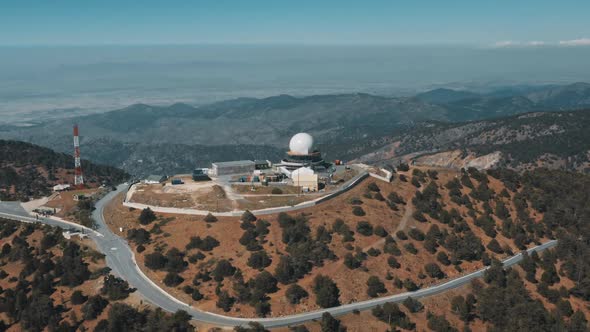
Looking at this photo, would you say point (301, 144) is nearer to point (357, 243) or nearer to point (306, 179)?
point (306, 179)

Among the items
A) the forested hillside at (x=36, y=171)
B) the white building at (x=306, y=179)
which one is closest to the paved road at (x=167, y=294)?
the white building at (x=306, y=179)

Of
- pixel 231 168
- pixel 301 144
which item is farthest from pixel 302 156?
pixel 231 168

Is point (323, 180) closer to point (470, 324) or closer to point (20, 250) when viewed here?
point (470, 324)

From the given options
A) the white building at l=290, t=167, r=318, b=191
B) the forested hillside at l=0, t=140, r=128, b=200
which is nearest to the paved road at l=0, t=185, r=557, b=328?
the white building at l=290, t=167, r=318, b=191

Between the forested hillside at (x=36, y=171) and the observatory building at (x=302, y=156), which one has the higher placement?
the observatory building at (x=302, y=156)

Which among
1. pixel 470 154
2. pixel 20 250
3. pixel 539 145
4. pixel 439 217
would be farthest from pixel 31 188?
pixel 539 145

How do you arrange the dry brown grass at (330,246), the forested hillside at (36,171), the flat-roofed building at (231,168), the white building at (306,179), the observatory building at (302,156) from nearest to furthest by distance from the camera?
the dry brown grass at (330,246) → the white building at (306,179) → the flat-roofed building at (231,168) → the observatory building at (302,156) → the forested hillside at (36,171)

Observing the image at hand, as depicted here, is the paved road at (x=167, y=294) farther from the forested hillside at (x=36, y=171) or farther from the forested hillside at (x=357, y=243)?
the forested hillside at (x=36, y=171)

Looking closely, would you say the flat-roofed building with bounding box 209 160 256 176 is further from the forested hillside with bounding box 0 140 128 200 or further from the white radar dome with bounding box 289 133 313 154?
the forested hillside with bounding box 0 140 128 200
